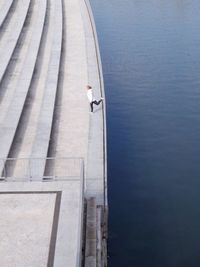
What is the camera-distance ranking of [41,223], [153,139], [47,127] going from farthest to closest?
[153,139], [47,127], [41,223]

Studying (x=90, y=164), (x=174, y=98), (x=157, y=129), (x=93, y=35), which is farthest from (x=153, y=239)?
(x=93, y=35)

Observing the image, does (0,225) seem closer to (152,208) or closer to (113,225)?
(113,225)

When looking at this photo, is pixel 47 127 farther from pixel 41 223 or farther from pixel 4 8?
pixel 4 8

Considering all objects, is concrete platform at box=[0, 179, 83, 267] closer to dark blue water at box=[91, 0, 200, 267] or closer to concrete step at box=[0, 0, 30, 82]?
dark blue water at box=[91, 0, 200, 267]

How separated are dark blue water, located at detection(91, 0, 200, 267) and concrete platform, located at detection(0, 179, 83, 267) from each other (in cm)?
336

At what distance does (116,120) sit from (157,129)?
1.85m

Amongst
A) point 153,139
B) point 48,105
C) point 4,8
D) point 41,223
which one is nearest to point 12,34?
point 4,8

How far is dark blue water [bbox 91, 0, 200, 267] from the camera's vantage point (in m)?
14.1

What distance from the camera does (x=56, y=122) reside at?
17.5 m

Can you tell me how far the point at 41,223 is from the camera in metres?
9.91

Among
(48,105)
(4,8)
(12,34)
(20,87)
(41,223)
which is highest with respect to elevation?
(4,8)

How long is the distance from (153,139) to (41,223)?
1058 centimetres

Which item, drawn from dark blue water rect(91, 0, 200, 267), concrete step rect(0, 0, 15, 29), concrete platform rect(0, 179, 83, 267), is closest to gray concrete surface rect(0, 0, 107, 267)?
concrete platform rect(0, 179, 83, 267)

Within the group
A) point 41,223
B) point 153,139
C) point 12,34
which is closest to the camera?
point 41,223
